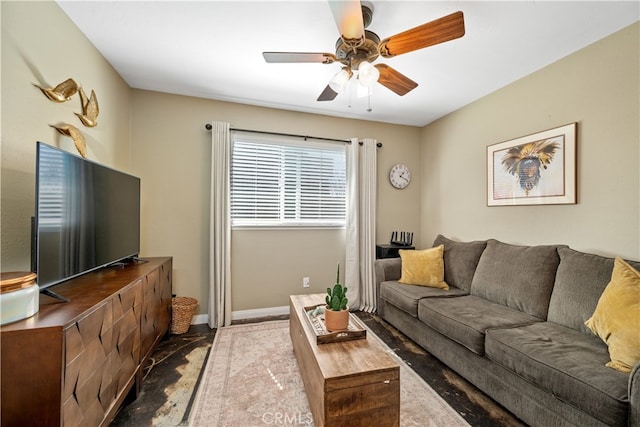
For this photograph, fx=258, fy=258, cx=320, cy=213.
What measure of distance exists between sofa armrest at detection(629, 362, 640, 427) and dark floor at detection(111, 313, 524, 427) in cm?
61

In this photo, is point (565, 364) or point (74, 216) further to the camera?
point (74, 216)

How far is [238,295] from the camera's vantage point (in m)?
3.07

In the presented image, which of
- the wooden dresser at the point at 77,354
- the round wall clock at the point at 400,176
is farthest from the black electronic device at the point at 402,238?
the wooden dresser at the point at 77,354

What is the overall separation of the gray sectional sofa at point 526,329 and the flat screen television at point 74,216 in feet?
8.21

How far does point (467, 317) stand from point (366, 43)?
6.68 ft

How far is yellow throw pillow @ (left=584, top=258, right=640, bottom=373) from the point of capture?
50.2 inches

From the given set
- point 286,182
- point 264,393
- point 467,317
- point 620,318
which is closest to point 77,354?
point 264,393

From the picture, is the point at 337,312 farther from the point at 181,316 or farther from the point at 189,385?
the point at 181,316

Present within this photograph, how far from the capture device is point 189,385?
188 cm

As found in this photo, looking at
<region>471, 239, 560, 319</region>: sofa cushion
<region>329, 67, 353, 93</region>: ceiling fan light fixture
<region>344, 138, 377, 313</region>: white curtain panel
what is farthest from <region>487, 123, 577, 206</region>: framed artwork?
<region>329, 67, 353, 93</region>: ceiling fan light fixture

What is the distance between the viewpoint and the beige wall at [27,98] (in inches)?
53.6

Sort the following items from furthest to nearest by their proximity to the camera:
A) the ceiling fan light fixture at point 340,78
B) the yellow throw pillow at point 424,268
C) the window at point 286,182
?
the window at point 286,182 < the yellow throw pillow at point 424,268 < the ceiling fan light fixture at point 340,78

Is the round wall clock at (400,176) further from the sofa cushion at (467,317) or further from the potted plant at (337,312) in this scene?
the potted plant at (337,312)

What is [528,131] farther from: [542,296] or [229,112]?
[229,112]
